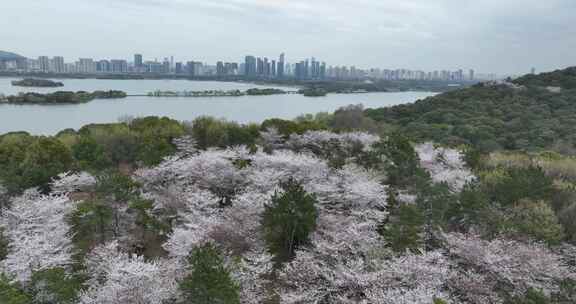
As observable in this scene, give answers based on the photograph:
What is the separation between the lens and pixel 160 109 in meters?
61.9

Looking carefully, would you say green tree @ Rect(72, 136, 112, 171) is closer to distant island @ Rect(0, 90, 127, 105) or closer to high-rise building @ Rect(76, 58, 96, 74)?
distant island @ Rect(0, 90, 127, 105)

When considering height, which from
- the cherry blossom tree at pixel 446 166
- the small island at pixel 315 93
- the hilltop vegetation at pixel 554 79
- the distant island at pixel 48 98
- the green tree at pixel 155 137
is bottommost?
the cherry blossom tree at pixel 446 166

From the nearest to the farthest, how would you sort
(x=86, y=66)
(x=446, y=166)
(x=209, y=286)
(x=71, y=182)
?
(x=209, y=286)
(x=71, y=182)
(x=446, y=166)
(x=86, y=66)

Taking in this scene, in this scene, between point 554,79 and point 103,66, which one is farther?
point 103,66

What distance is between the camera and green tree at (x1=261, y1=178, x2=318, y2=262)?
13.4 metres

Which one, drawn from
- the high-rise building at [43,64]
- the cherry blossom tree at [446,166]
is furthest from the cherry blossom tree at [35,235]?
the high-rise building at [43,64]

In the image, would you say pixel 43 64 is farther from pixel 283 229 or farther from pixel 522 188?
pixel 522 188

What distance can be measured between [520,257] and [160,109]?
5732cm

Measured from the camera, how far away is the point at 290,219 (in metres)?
Answer: 13.3

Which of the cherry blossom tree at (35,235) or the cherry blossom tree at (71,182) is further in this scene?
the cherry blossom tree at (71,182)

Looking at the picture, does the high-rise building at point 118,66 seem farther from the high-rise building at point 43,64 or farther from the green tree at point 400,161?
the green tree at point 400,161

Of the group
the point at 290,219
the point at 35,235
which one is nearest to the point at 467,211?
the point at 290,219

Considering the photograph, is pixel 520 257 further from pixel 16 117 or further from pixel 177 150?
pixel 16 117

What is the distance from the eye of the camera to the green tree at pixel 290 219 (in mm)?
13367
